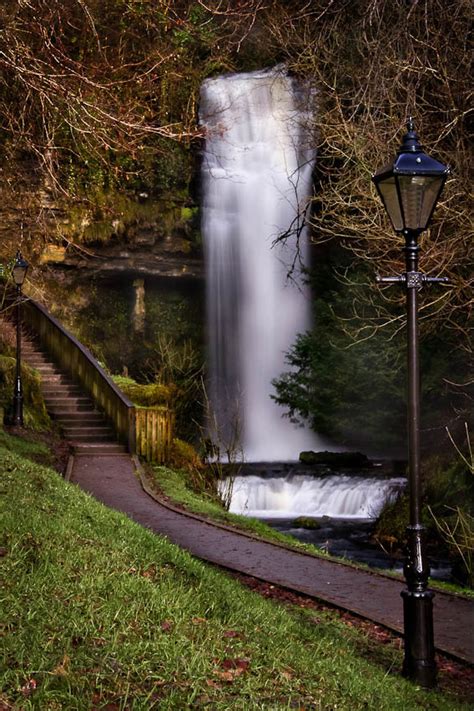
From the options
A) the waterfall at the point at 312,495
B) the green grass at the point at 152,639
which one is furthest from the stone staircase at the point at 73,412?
the green grass at the point at 152,639

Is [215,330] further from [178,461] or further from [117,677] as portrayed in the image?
[117,677]

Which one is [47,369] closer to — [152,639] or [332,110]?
[332,110]

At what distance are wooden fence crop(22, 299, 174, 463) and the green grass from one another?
1119 centimetres

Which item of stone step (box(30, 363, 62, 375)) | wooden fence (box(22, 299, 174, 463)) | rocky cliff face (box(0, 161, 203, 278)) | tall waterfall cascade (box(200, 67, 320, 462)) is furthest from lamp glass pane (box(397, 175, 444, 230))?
tall waterfall cascade (box(200, 67, 320, 462))

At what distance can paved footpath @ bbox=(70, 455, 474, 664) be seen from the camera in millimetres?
8461

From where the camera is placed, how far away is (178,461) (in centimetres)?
2041

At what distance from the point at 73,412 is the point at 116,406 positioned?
196 cm

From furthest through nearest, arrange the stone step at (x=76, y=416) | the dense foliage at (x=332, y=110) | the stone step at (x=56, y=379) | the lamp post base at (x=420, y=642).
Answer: the stone step at (x=56, y=379) < the stone step at (x=76, y=416) < the dense foliage at (x=332, y=110) < the lamp post base at (x=420, y=642)

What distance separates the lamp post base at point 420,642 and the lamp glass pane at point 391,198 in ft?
9.46

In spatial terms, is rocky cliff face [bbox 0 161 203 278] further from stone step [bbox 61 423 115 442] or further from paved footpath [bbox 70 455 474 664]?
paved footpath [bbox 70 455 474 664]

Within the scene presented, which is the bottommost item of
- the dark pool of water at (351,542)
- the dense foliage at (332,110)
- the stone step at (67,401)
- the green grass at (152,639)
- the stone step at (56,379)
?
the dark pool of water at (351,542)

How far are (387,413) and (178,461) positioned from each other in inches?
252

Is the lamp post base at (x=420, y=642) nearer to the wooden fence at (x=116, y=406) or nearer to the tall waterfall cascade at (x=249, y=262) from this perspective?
the wooden fence at (x=116, y=406)

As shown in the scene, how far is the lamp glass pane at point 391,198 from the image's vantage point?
685 centimetres
